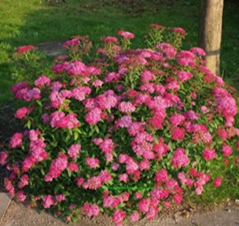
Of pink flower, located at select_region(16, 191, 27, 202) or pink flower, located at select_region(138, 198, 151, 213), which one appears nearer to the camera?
pink flower, located at select_region(138, 198, 151, 213)

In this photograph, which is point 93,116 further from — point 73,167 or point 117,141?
point 73,167

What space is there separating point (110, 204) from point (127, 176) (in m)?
0.26

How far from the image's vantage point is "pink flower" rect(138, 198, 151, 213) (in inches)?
145

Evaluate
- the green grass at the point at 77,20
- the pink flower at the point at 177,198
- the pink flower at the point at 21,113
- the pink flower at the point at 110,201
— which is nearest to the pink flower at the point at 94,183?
the pink flower at the point at 110,201

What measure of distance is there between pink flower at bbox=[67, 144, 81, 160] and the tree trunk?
2968 millimetres

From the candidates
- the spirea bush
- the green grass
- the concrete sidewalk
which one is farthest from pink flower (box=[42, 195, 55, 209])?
the green grass

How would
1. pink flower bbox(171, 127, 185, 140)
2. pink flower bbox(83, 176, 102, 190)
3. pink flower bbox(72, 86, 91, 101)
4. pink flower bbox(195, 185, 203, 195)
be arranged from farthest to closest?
1. pink flower bbox(195, 185, 203, 195)
2. pink flower bbox(72, 86, 91, 101)
3. pink flower bbox(171, 127, 185, 140)
4. pink flower bbox(83, 176, 102, 190)

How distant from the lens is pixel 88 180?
11.8 ft

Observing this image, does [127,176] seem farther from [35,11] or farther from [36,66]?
[35,11]

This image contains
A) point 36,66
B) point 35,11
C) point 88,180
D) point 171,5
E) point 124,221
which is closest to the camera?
point 88,180

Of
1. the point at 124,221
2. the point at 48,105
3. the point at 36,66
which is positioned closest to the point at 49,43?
the point at 36,66

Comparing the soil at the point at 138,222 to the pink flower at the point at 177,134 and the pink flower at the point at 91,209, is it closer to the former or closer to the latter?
the pink flower at the point at 91,209

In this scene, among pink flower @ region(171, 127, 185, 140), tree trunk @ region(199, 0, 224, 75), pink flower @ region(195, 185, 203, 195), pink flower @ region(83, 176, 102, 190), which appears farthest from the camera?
tree trunk @ region(199, 0, 224, 75)

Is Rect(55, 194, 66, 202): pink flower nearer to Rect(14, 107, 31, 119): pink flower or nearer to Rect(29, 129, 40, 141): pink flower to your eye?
Rect(29, 129, 40, 141): pink flower
